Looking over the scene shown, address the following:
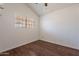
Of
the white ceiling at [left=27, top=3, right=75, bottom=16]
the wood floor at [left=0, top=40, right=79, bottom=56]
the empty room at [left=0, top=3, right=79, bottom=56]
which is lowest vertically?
the wood floor at [left=0, top=40, right=79, bottom=56]

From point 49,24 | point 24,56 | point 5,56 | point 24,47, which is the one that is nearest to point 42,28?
point 49,24

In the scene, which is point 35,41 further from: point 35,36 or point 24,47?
point 24,47

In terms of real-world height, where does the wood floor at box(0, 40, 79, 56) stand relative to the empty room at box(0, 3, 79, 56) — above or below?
below

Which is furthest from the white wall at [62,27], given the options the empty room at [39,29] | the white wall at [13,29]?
the white wall at [13,29]

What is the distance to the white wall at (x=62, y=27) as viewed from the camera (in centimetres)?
149

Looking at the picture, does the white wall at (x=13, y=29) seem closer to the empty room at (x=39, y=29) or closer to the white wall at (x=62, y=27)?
the empty room at (x=39, y=29)

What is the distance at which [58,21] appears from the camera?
5.22ft

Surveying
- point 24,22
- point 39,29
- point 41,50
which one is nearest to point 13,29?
point 24,22

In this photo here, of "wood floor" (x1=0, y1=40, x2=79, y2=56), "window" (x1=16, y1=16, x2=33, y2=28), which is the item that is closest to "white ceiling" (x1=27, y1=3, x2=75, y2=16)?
"window" (x1=16, y1=16, x2=33, y2=28)

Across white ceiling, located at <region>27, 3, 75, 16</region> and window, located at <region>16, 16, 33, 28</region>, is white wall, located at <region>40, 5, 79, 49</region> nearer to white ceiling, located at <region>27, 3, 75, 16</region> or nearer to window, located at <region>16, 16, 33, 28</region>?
white ceiling, located at <region>27, 3, 75, 16</region>

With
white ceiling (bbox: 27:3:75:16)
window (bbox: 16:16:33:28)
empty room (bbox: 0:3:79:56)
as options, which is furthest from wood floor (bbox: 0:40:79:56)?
white ceiling (bbox: 27:3:75:16)

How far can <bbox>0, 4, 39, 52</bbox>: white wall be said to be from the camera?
143cm

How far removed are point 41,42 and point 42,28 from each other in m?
0.26

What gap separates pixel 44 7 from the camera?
154cm
